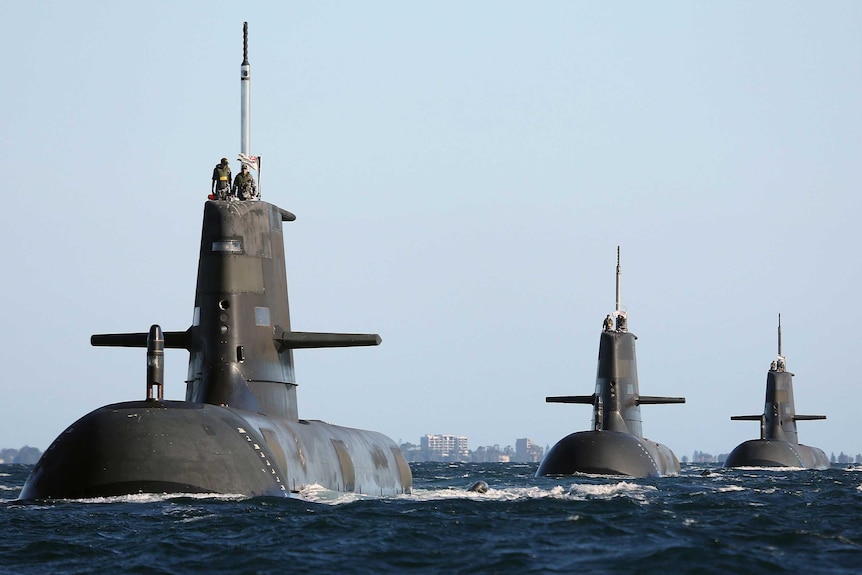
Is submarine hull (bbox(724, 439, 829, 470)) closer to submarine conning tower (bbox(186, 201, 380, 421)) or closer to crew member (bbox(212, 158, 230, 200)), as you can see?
submarine conning tower (bbox(186, 201, 380, 421))

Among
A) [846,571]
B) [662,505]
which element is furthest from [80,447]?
[846,571]

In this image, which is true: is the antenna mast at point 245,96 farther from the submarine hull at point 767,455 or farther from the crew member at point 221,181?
the submarine hull at point 767,455

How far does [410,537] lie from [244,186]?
546 inches

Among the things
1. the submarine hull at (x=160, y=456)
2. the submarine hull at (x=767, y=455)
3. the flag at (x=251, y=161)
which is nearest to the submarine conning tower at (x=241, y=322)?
the flag at (x=251, y=161)

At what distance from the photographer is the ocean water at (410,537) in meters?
16.7

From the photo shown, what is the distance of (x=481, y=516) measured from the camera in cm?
2244

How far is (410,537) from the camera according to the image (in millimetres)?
19250

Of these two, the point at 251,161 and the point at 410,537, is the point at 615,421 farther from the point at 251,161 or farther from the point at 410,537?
the point at 410,537

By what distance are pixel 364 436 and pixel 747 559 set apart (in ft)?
67.3

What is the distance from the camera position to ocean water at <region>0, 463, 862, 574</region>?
16688mm

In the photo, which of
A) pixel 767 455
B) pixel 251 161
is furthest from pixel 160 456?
pixel 767 455

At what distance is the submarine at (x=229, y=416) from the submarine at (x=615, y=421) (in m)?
20.4

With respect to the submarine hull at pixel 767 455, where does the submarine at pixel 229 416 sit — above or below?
above

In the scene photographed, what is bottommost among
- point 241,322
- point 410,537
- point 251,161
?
point 410,537
